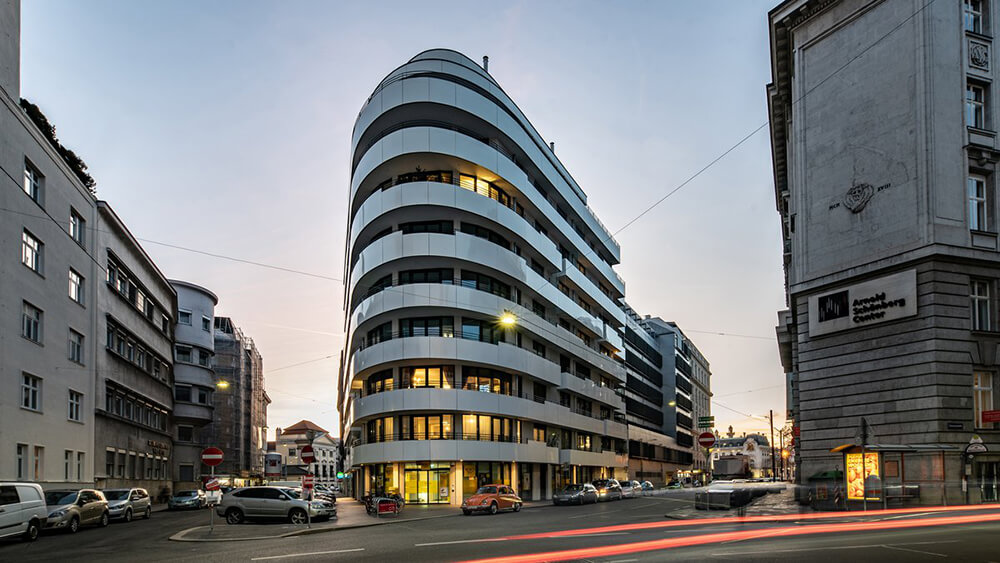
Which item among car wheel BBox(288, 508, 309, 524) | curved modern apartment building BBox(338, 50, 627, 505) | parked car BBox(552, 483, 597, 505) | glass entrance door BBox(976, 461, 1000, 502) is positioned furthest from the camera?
curved modern apartment building BBox(338, 50, 627, 505)

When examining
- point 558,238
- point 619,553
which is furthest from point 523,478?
point 619,553

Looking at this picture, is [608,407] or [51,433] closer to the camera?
[51,433]

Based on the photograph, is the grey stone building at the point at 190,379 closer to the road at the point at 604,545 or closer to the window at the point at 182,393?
the window at the point at 182,393

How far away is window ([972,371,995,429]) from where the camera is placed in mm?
32656

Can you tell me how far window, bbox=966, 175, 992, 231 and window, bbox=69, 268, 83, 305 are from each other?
42.8 m

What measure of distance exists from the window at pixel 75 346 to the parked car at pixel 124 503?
840 centimetres

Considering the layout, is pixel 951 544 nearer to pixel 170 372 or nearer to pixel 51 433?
pixel 51 433

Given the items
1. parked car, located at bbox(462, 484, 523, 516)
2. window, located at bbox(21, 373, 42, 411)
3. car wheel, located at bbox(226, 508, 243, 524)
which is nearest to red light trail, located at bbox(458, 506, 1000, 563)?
parked car, located at bbox(462, 484, 523, 516)

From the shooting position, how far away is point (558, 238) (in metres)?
68.7

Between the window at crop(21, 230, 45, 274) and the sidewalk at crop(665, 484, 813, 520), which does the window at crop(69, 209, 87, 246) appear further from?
the sidewalk at crop(665, 484, 813, 520)

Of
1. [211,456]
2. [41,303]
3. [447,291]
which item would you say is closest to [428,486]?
[447,291]

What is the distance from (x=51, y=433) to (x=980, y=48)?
147ft

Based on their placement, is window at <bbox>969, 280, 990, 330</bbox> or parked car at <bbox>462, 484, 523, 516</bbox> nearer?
window at <bbox>969, 280, 990, 330</bbox>

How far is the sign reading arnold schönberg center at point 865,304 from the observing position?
111 ft
